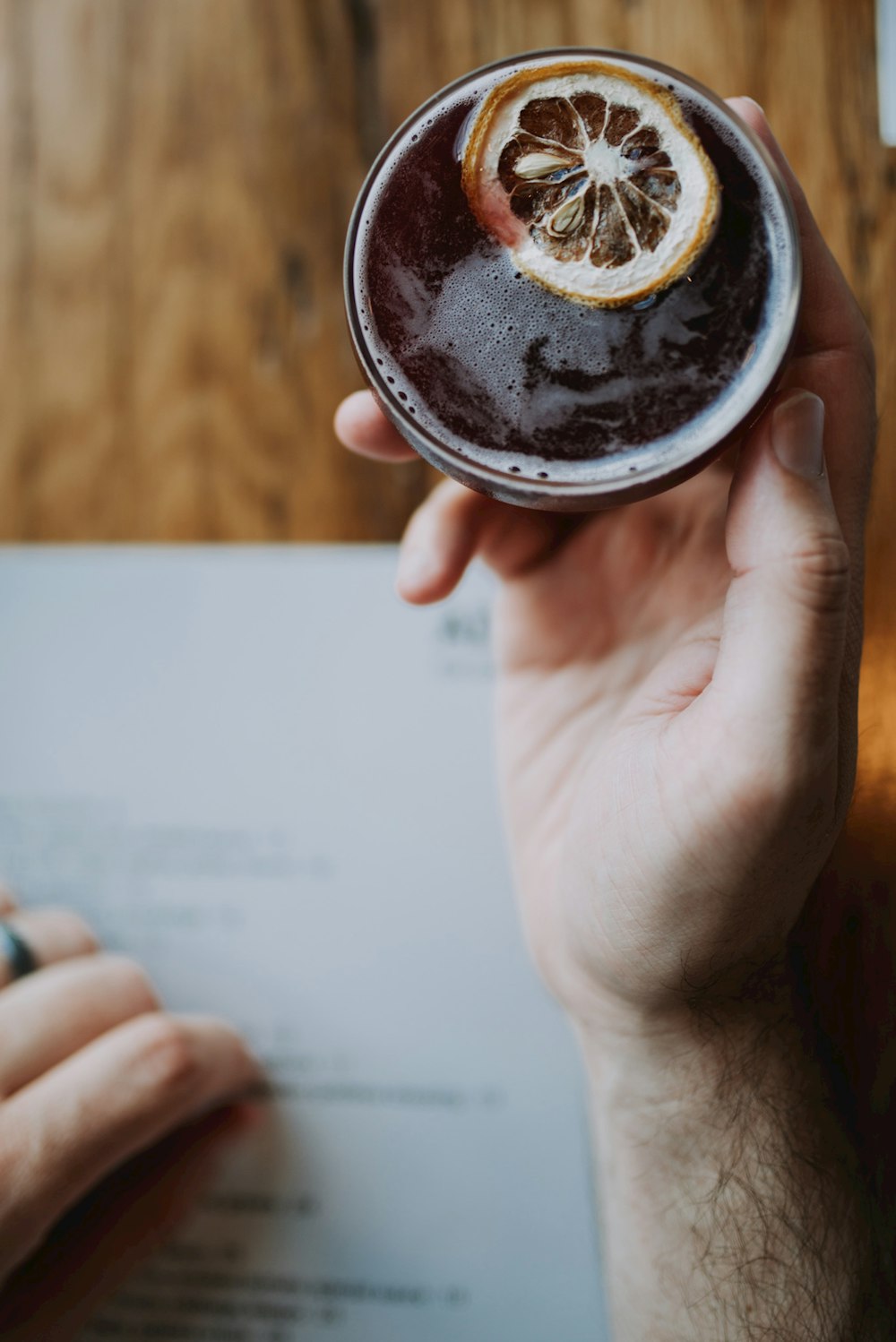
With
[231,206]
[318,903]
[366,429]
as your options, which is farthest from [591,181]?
[318,903]

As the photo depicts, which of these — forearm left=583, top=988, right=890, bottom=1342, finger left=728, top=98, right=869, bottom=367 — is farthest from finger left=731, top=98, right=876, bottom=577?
forearm left=583, top=988, right=890, bottom=1342

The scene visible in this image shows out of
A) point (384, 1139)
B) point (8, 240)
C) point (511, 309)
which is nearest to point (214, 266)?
point (8, 240)

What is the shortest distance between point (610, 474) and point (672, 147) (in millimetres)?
202

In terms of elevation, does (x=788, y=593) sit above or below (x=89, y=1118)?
above

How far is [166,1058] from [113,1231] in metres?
0.18

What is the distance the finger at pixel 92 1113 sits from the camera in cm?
73

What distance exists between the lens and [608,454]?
57cm

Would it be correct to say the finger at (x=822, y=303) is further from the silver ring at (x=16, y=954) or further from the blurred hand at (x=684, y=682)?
the silver ring at (x=16, y=954)

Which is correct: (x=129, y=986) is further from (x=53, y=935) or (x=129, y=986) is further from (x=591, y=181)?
(x=591, y=181)

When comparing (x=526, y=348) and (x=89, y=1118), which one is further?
(x=89, y=1118)

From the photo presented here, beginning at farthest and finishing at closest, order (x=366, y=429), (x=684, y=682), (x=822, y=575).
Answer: (x=366, y=429), (x=684, y=682), (x=822, y=575)

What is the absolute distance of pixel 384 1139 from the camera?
0.95 metres

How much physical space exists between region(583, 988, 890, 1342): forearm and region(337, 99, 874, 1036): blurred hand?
0.06 m

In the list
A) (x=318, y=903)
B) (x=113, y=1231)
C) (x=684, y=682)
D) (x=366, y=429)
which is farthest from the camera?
(x=318, y=903)
